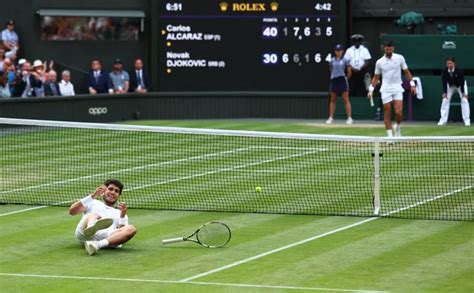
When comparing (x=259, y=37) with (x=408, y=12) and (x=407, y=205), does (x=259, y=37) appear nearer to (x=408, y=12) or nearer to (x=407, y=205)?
(x=408, y=12)

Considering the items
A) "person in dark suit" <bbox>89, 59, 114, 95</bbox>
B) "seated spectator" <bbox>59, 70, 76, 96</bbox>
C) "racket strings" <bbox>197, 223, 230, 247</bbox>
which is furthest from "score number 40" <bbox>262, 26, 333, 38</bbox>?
"racket strings" <bbox>197, 223, 230, 247</bbox>

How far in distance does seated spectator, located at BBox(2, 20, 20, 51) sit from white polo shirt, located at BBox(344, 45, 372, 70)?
897 cm

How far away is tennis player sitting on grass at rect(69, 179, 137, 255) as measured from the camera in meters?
16.4

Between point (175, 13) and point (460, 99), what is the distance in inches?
319

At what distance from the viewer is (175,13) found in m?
36.7

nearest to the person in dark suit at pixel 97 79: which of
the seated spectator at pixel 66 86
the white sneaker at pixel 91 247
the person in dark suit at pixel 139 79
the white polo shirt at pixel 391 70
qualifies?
the person in dark suit at pixel 139 79

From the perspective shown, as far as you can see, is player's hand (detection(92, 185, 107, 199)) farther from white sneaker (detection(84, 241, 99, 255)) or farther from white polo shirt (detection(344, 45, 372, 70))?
white polo shirt (detection(344, 45, 372, 70))

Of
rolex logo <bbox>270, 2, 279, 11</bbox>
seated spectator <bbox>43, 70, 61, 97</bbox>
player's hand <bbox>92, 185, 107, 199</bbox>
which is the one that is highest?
rolex logo <bbox>270, 2, 279, 11</bbox>

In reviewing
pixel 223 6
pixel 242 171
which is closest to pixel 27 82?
pixel 223 6

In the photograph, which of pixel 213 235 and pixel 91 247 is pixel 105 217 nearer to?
pixel 91 247

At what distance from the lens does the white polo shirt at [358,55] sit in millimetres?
36656

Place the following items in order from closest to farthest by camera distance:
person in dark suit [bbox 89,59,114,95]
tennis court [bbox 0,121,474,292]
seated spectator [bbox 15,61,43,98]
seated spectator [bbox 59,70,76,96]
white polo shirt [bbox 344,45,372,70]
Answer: tennis court [bbox 0,121,474,292], seated spectator [bbox 15,61,43,98], seated spectator [bbox 59,70,76,96], person in dark suit [bbox 89,59,114,95], white polo shirt [bbox 344,45,372,70]

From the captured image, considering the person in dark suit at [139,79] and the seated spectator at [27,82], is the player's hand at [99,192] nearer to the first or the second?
the seated spectator at [27,82]

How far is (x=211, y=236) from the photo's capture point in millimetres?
16859
